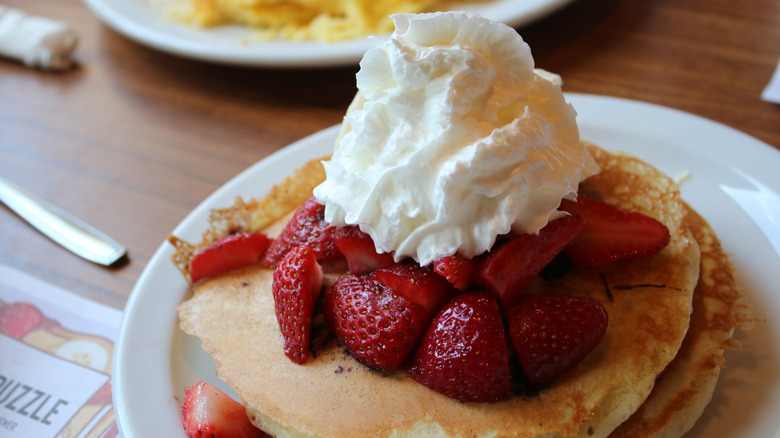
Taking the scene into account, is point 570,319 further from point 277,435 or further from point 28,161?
point 28,161

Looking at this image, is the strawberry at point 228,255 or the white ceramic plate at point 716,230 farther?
the strawberry at point 228,255

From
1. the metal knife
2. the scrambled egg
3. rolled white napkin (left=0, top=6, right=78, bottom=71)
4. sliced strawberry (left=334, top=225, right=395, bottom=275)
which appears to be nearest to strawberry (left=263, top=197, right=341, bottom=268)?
sliced strawberry (left=334, top=225, right=395, bottom=275)

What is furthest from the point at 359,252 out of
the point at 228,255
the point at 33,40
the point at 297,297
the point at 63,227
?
the point at 33,40

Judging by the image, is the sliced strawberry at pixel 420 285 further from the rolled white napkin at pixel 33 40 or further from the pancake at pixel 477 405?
the rolled white napkin at pixel 33 40

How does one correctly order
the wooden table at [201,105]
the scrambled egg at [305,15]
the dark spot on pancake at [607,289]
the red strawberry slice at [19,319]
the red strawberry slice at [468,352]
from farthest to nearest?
the scrambled egg at [305,15], the wooden table at [201,105], the red strawberry slice at [19,319], the dark spot on pancake at [607,289], the red strawberry slice at [468,352]

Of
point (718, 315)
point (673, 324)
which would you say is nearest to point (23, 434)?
point (673, 324)

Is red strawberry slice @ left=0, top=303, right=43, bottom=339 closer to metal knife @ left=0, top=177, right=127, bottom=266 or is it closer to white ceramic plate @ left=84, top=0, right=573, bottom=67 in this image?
metal knife @ left=0, top=177, right=127, bottom=266

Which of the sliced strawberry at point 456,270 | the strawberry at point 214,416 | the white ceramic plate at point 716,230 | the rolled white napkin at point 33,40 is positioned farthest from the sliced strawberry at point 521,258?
the rolled white napkin at point 33,40

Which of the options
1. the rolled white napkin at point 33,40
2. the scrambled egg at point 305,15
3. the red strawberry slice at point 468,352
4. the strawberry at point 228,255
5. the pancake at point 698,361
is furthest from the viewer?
the rolled white napkin at point 33,40
